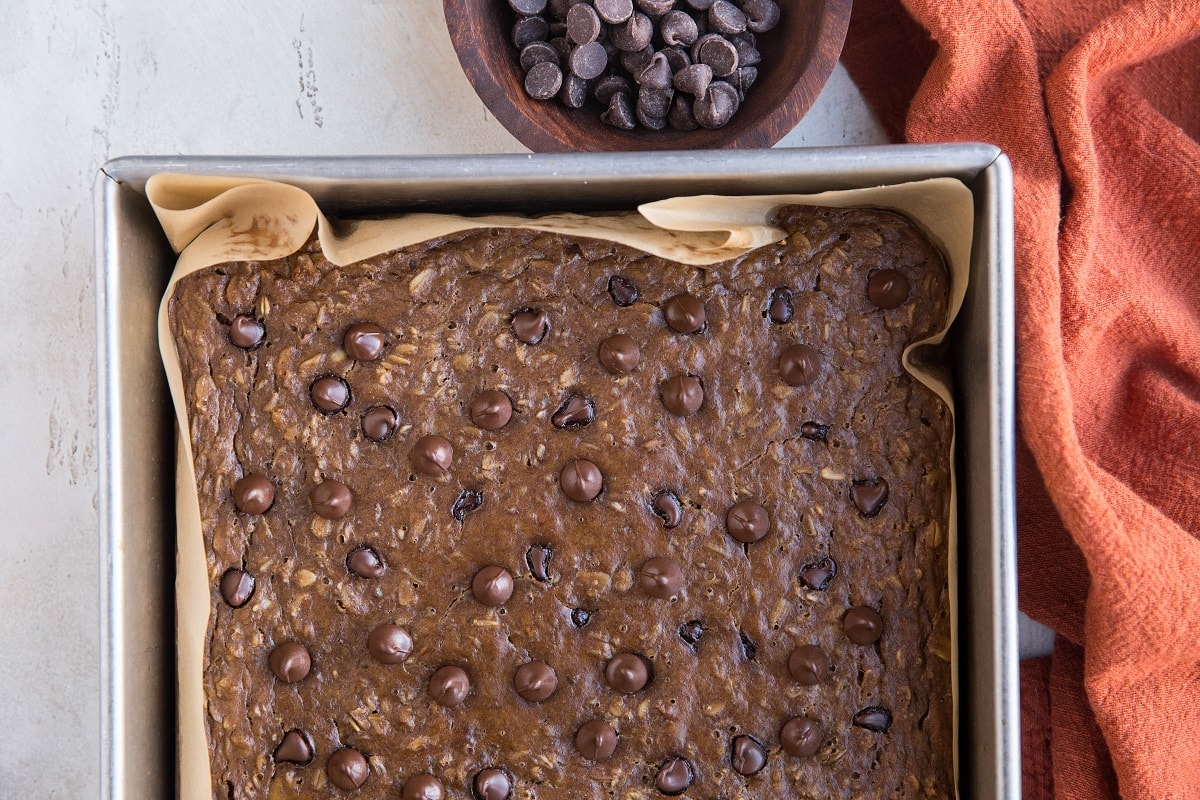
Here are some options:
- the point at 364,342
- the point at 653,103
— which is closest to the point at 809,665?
the point at 364,342

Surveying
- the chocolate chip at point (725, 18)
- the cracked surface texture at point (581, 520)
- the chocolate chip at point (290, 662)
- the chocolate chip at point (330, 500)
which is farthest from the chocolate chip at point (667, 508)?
the chocolate chip at point (725, 18)

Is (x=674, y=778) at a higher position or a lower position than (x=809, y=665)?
lower

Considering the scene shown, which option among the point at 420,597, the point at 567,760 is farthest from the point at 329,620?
the point at 567,760

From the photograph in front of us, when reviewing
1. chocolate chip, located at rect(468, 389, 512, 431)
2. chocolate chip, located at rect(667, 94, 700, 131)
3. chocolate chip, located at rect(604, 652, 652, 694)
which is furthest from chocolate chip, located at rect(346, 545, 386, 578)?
chocolate chip, located at rect(667, 94, 700, 131)

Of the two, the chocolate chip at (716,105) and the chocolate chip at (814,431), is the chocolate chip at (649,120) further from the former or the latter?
the chocolate chip at (814,431)

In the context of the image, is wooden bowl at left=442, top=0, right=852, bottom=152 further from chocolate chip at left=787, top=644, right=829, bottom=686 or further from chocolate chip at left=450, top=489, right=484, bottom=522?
chocolate chip at left=787, top=644, right=829, bottom=686

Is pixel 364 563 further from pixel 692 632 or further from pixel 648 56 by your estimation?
pixel 648 56
